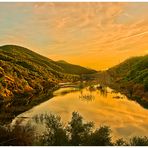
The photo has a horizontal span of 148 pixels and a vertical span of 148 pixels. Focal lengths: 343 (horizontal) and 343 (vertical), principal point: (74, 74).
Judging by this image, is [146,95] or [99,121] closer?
[99,121]

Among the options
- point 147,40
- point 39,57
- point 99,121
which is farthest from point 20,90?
point 39,57

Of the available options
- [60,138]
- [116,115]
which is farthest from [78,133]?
[116,115]

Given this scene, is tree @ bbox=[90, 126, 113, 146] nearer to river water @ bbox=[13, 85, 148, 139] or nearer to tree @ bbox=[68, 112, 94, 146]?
tree @ bbox=[68, 112, 94, 146]

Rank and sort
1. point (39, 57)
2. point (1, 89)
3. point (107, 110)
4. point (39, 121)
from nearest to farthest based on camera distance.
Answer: point (39, 121) → point (107, 110) → point (1, 89) → point (39, 57)

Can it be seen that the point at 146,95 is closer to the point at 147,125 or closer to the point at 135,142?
the point at 147,125

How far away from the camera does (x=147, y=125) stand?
66.6 feet

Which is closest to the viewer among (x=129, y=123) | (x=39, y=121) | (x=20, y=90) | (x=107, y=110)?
(x=39, y=121)

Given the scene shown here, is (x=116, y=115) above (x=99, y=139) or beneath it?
beneath

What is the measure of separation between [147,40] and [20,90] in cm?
1903

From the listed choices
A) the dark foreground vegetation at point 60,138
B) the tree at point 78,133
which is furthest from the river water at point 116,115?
the dark foreground vegetation at point 60,138

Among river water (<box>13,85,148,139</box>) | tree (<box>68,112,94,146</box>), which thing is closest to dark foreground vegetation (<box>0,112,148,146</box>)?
tree (<box>68,112,94,146</box>)

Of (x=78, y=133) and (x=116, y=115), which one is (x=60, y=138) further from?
(x=116, y=115)

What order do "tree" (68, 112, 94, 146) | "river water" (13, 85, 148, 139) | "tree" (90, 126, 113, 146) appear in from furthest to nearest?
"river water" (13, 85, 148, 139) → "tree" (68, 112, 94, 146) → "tree" (90, 126, 113, 146)

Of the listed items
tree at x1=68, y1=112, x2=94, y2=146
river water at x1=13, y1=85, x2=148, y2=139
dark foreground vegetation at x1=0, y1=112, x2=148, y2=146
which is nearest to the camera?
dark foreground vegetation at x1=0, y1=112, x2=148, y2=146
